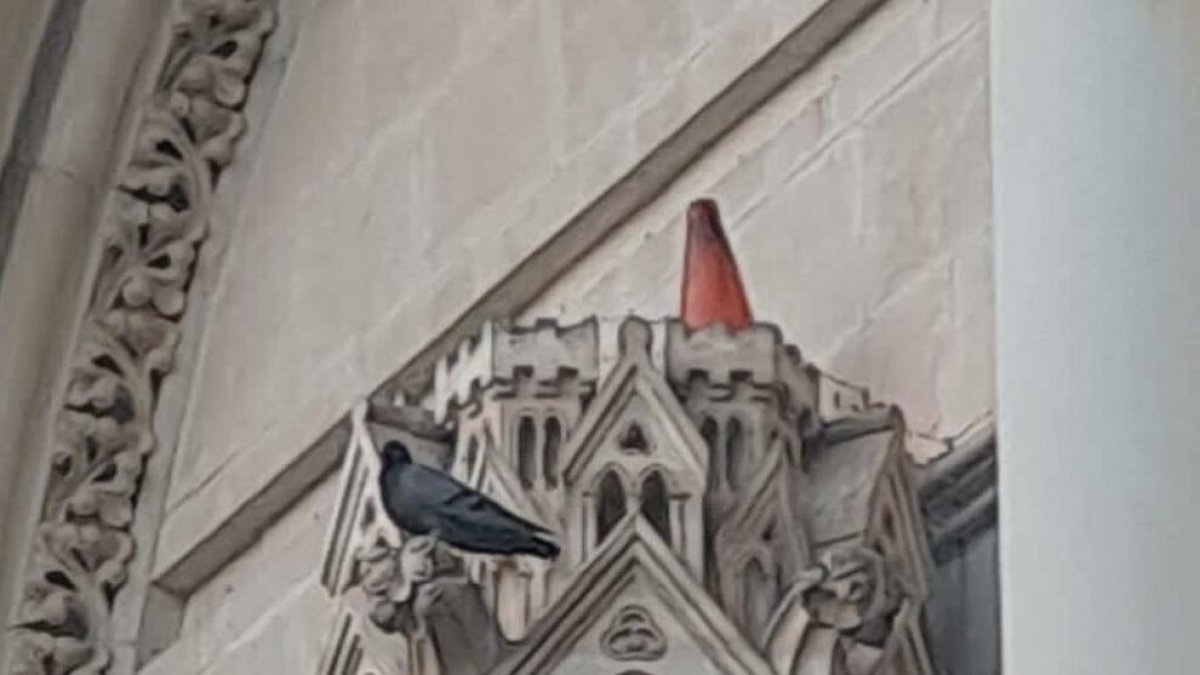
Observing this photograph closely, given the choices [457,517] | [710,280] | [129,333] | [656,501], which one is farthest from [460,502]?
[129,333]

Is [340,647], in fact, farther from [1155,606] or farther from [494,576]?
[1155,606]

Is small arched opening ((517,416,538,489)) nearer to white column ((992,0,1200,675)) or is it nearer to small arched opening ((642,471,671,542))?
A: small arched opening ((642,471,671,542))

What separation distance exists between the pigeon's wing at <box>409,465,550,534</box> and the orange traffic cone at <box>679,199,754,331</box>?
19 centimetres

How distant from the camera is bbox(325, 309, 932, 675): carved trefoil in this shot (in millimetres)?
2980

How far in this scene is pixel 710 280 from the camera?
3223mm

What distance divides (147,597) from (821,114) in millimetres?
1068

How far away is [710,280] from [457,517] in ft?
0.97

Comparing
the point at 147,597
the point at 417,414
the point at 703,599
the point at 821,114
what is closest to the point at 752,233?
the point at 821,114

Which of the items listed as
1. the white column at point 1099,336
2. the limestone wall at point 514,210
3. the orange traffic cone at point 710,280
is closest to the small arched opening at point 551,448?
the orange traffic cone at point 710,280

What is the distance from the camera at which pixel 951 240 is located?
335 centimetres

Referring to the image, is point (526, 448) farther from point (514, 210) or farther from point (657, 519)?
point (514, 210)

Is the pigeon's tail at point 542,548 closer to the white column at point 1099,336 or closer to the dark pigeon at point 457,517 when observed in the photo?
the dark pigeon at point 457,517

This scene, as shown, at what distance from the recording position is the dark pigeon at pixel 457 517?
3.02m

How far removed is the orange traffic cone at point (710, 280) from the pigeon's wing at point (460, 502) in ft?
0.63
